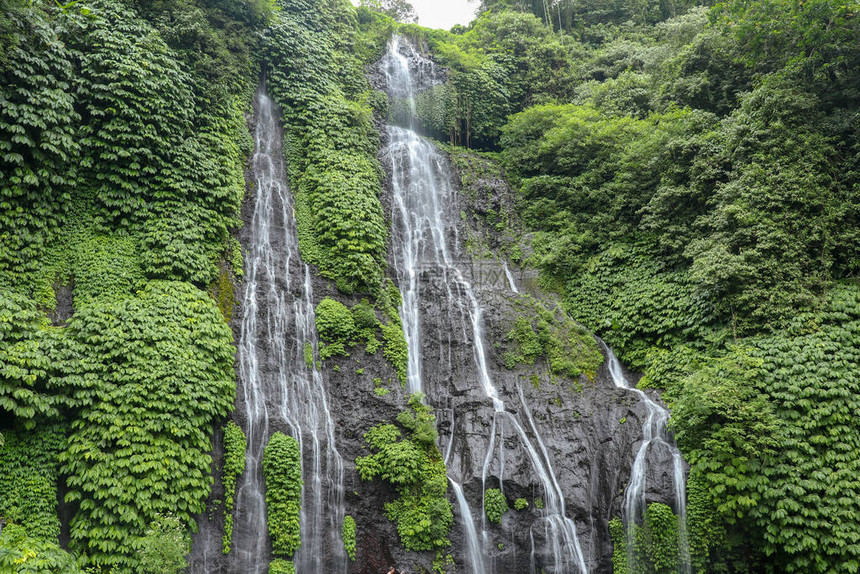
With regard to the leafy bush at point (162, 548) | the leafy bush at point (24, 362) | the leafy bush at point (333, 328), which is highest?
the leafy bush at point (333, 328)

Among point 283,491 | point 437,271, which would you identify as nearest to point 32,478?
point 283,491

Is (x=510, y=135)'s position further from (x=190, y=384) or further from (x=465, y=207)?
(x=190, y=384)

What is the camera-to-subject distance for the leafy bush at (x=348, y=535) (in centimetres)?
1038

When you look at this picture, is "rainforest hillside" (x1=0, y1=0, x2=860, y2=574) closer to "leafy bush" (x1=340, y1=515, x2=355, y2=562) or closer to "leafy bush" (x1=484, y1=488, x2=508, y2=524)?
"leafy bush" (x1=340, y1=515, x2=355, y2=562)

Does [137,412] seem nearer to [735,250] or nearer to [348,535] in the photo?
[348,535]

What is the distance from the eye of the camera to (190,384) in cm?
1029

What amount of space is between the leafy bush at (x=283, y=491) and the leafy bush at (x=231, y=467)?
54 centimetres

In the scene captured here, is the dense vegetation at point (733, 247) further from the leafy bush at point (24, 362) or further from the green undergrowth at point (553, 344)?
the leafy bush at point (24, 362)

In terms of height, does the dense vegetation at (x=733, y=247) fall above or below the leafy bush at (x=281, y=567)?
above

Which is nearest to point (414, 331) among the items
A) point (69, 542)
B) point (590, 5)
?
point (69, 542)

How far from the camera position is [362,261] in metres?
14.5

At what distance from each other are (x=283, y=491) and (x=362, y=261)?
268 inches

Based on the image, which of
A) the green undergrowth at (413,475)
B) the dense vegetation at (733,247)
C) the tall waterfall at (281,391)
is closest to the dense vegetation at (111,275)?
the tall waterfall at (281,391)

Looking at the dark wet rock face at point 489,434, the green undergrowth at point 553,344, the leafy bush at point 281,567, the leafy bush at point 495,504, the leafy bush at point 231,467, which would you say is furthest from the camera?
the green undergrowth at point 553,344
